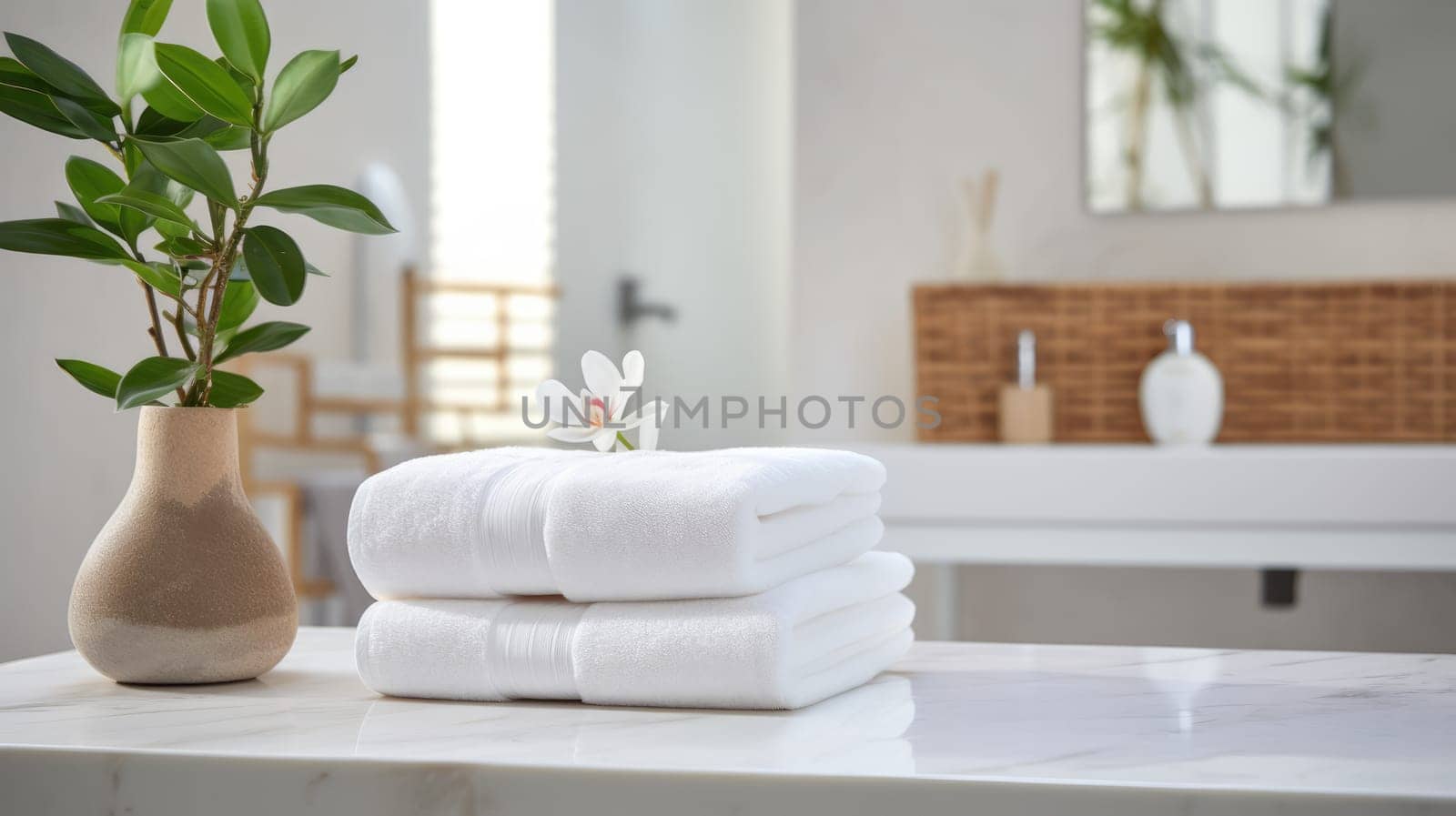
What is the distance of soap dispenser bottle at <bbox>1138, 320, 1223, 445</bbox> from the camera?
2084 mm

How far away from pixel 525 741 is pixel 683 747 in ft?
0.23

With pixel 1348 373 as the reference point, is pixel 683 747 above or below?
below

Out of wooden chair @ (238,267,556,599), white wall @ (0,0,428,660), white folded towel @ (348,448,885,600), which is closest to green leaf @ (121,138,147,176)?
white folded towel @ (348,448,885,600)

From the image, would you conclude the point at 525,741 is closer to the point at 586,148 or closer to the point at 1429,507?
the point at 1429,507

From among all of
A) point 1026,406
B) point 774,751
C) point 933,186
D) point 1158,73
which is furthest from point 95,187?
point 1158,73

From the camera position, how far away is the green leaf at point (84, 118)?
68cm

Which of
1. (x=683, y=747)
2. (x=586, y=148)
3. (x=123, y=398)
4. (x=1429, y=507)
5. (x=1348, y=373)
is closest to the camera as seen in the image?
(x=683, y=747)

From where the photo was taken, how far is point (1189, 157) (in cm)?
224

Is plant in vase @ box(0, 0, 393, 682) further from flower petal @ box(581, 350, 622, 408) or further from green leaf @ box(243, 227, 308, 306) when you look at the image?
flower petal @ box(581, 350, 622, 408)

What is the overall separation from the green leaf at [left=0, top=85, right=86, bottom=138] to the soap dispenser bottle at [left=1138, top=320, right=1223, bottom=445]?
1.76 metres

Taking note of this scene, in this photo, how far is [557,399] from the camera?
77 cm

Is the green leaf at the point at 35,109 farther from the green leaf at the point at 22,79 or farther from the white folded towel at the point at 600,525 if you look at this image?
the white folded towel at the point at 600,525

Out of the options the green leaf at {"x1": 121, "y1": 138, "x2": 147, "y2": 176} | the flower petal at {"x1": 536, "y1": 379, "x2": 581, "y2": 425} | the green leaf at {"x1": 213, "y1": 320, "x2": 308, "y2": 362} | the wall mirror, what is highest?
the wall mirror

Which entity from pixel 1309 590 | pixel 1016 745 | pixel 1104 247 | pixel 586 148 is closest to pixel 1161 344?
pixel 1104 247
